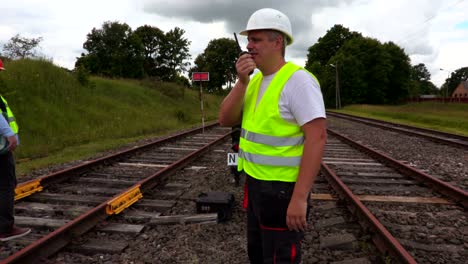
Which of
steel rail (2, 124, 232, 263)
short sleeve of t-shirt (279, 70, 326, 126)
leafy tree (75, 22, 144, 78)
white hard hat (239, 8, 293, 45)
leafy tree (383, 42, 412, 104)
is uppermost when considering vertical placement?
leafy tree (75, 22, 144, 78)

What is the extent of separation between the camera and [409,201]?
17.5ft

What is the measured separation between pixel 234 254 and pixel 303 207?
1.89 m

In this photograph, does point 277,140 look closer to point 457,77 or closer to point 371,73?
point 371,73

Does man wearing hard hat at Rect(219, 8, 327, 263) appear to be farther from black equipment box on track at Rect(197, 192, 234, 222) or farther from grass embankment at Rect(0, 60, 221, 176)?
grass embankment at Rect(0, 60, 221, 176)

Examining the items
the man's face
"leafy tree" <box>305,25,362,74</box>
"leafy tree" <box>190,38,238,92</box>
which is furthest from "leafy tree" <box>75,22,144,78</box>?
the man's face

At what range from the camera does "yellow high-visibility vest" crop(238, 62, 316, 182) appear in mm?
1972

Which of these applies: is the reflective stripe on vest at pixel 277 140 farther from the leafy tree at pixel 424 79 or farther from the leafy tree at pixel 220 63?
the leafy tree at pixel 424 79

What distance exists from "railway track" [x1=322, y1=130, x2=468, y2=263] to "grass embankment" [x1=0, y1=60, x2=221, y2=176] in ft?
21.8

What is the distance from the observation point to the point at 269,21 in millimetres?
1977

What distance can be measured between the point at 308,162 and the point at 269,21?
83 centimetres

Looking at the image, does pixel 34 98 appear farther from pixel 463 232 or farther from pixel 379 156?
pixel 463 232

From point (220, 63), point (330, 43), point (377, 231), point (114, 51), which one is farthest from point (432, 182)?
point (330, 43)

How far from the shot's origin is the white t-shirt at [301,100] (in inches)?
72.6

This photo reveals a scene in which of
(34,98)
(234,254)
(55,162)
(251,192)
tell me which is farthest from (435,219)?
(34,98)
